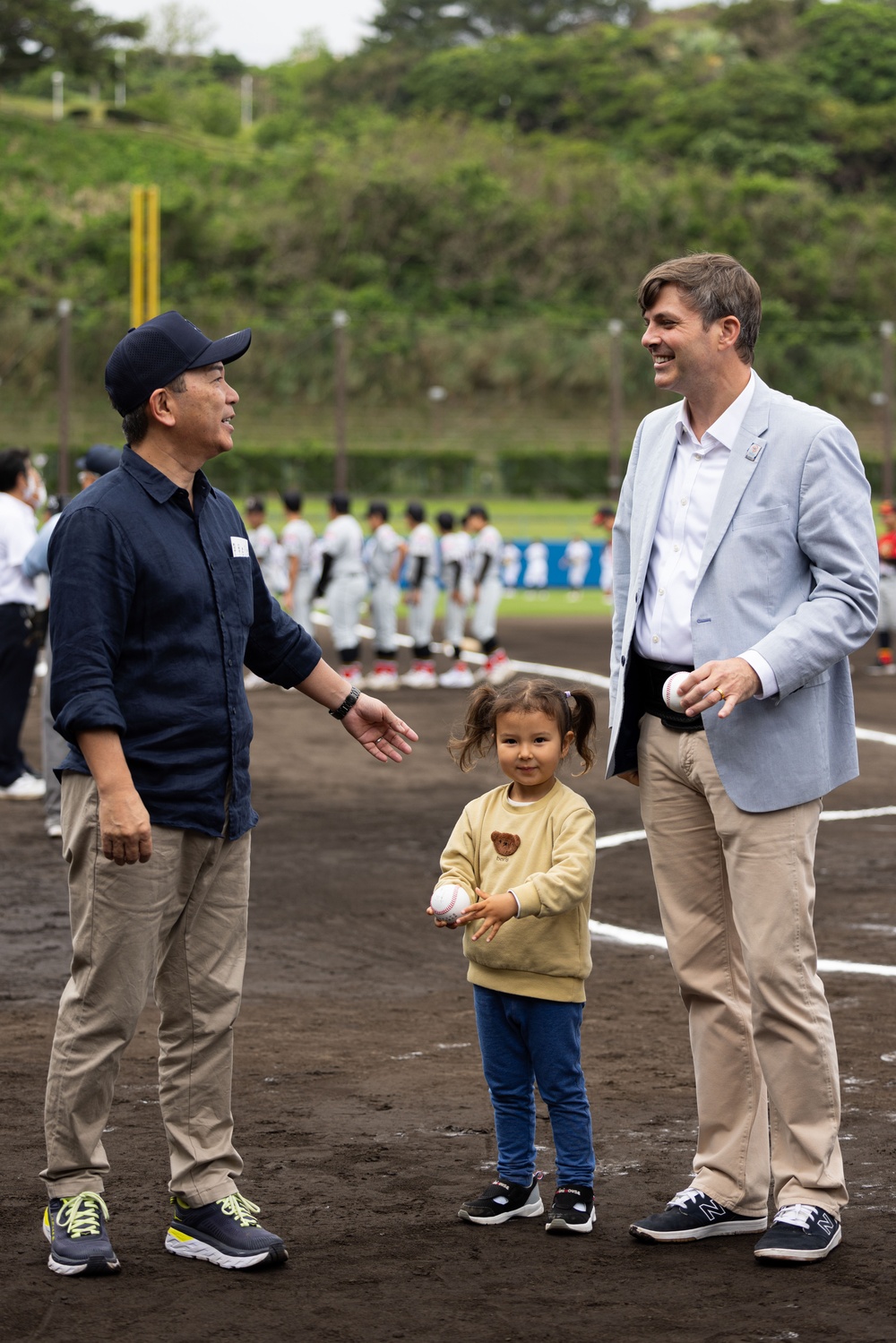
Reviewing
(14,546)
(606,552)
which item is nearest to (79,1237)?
(14,546)

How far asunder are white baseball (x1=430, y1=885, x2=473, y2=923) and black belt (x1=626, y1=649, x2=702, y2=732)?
693mm

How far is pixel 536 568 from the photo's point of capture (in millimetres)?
Answer: 36594

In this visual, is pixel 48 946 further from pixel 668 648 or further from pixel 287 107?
pixel 287 107

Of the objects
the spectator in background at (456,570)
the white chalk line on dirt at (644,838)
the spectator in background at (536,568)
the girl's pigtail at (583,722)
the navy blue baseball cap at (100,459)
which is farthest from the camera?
the spectator in background at (536,568)

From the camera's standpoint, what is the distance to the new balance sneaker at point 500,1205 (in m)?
4.36

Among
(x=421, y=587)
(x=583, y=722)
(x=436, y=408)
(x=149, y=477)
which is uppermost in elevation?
(x=436, y=408)

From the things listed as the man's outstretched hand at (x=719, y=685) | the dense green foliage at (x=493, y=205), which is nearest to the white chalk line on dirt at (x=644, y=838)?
the man's outstretched hand at (x=719, y=685)

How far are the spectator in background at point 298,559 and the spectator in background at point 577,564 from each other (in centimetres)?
1545

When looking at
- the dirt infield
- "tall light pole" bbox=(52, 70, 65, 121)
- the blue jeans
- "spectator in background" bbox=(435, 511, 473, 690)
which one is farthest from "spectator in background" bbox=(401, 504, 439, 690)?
"tall light pole" bbox=(52, 70, 65, 121)

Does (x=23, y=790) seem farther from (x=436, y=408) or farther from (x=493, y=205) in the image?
(x=493, y=205)

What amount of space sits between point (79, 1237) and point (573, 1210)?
3.98ft

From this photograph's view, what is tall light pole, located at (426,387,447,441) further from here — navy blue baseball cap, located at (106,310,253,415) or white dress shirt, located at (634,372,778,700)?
navy blue baseball cap, located at (106,310,253,415)

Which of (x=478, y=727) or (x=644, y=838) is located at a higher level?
(x=478, y=727)

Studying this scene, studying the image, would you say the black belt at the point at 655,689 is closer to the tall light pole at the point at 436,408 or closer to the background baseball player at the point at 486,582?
the background baseball player at the point at 486,582
